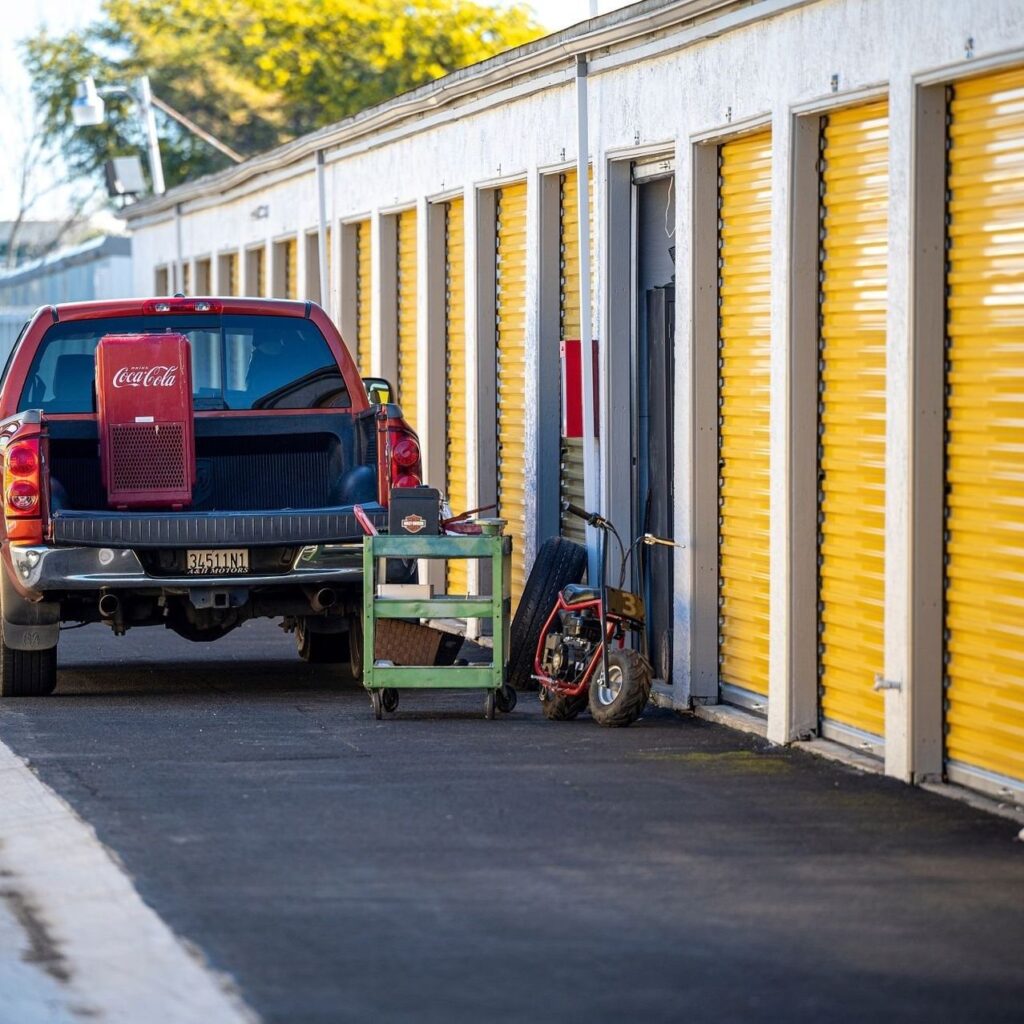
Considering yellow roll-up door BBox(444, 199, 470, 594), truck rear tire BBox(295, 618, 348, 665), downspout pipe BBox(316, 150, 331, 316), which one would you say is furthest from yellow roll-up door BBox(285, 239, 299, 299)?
truck rear tire BBox(295, 618, 348, 665)

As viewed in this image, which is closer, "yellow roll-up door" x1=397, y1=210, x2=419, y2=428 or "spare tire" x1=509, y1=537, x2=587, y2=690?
"spare tire" x1=509, y1=537, x2=587, y2=690

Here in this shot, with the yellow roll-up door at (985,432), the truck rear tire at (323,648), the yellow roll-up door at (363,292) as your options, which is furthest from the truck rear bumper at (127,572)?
the yellow roll-up door at (363,292)

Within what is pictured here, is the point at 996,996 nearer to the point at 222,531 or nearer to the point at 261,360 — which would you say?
the point at 222,531

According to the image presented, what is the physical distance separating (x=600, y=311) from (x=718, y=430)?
1.59 metres

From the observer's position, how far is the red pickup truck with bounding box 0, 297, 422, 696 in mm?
13227

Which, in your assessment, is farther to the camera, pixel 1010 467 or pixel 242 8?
pixel 242 8

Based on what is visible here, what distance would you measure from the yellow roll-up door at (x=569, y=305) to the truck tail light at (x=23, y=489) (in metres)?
3.54

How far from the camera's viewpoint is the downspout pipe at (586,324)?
14.1m

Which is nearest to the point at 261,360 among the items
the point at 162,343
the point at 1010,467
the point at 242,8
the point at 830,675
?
the point at 162,343

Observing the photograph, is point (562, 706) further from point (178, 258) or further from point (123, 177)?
point (123, 177)

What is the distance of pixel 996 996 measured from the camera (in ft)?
22.7

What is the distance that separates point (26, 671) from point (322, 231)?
9.57 meters

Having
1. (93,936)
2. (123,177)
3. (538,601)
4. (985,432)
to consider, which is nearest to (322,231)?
(538,601)

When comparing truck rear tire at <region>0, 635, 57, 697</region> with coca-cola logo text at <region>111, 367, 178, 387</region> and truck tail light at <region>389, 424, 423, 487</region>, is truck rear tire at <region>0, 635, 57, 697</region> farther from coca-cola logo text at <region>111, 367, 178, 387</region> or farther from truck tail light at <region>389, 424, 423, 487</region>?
truck tail light at <region>389, 424, 423, 487</region>
